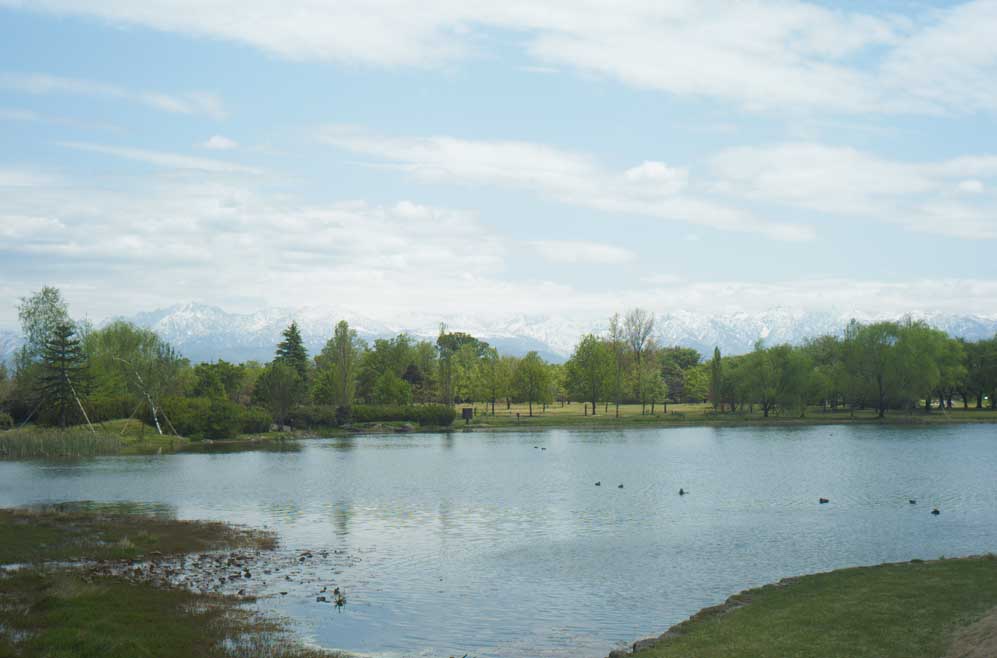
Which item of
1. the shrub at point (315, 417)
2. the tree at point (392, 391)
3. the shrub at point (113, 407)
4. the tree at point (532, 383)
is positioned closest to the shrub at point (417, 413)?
the shrub at point (315, 417)

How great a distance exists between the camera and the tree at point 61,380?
88.9 metres

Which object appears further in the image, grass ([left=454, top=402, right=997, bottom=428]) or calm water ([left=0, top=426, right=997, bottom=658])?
grass ([left=454, top=402, right=997, bottom=428])

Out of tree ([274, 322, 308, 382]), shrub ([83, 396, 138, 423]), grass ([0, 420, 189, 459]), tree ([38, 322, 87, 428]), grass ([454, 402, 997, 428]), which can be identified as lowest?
grass ([454, 402, 997, 428])

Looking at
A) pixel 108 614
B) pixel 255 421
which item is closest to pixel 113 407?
pixel 255 421

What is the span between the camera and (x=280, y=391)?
11938 cm

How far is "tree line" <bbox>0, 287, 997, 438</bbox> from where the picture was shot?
334 ft

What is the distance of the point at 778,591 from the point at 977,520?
20018 mm

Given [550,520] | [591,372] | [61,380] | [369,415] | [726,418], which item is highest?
[591,372]

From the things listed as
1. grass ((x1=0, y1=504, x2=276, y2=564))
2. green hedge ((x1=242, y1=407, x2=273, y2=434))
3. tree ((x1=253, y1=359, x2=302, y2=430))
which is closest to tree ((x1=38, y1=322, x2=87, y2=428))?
green hedge ((x1=242, y1=407, x2=273, y2=434))

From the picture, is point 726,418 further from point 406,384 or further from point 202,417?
point 202,417

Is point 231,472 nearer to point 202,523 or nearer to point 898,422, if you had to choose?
point 202,523

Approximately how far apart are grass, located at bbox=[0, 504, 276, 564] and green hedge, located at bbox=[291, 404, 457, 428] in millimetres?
81260

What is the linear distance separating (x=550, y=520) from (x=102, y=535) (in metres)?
20.3

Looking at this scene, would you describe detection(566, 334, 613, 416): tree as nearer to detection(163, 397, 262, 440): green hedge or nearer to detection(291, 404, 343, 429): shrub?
detection(291, 404, 343, 429): shrub
